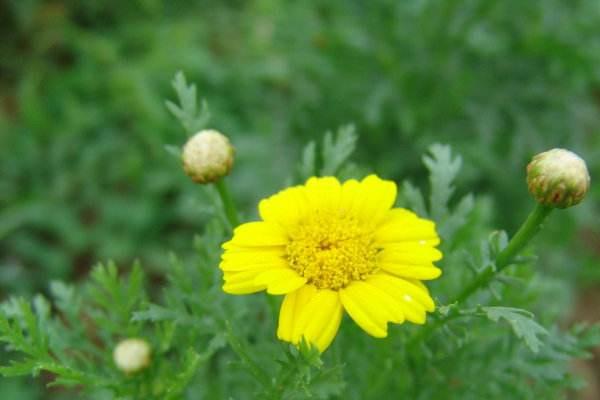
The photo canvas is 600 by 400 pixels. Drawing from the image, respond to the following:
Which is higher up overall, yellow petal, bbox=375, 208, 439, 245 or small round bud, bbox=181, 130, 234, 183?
small round bud, bbox=181, 130, 234, 183

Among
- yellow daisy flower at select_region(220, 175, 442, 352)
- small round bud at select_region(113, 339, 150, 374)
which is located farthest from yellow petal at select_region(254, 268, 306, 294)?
small round bud at select_region(113, 339, 150, 374)

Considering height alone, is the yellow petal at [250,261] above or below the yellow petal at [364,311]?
above

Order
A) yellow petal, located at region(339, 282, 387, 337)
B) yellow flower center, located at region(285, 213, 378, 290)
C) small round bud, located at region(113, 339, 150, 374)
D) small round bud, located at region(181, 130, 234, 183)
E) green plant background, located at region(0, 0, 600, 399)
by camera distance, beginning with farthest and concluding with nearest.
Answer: green plant background, located at region(0, 0, 600, 399) < small round bud, located at region(113, 339, 150, 374) < small round bud, located at region(181, 130, 234, 183) < yellow flower center, located at region(285, 213, 378, 290) < yellow petal, located at region(339, 282, 387, 337)

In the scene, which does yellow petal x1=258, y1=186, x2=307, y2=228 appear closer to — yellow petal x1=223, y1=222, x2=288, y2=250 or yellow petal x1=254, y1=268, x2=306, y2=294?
yellow petal x1=223, y1=222, x2=288, y2=250

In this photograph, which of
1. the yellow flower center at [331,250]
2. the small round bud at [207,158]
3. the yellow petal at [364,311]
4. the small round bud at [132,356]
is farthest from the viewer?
the small round bud at [132,356]

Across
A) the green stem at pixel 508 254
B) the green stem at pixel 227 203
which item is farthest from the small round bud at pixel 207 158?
the green stem at pixel 508 254

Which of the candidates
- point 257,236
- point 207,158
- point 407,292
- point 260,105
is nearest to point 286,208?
point 257,236

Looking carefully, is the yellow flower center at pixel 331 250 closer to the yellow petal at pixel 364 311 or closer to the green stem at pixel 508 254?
the yellow petal at pixel 364 311
